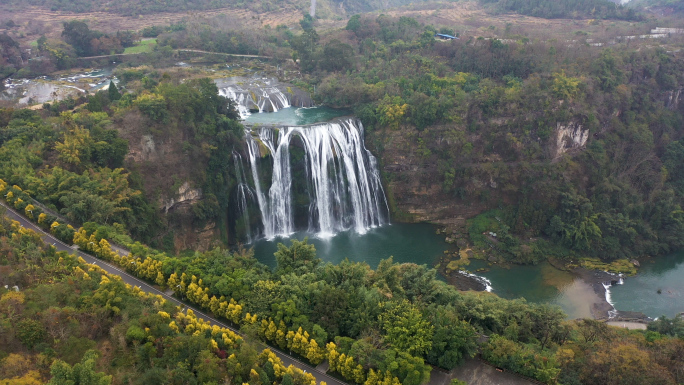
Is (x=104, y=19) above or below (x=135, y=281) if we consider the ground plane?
above

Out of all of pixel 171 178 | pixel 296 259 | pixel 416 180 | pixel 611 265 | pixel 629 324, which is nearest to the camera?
pixel 296 259

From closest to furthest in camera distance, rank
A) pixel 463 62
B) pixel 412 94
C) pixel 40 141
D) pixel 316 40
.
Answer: pixel 40 141
pixel 412 94
pixel 463 62
pixel 316 40

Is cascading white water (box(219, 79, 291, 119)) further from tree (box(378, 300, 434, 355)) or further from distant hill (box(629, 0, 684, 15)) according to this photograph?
distant hill (box(629, 0, 684, 15))

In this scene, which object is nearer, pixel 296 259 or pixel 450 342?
pixel 450 342

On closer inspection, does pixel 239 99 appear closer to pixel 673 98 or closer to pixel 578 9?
pixel 673 98

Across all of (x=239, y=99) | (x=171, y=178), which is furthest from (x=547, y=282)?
(x=239, y=99)

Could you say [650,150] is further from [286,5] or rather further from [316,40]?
[286,5]

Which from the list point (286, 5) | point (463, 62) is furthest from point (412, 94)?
point (286, 5)
